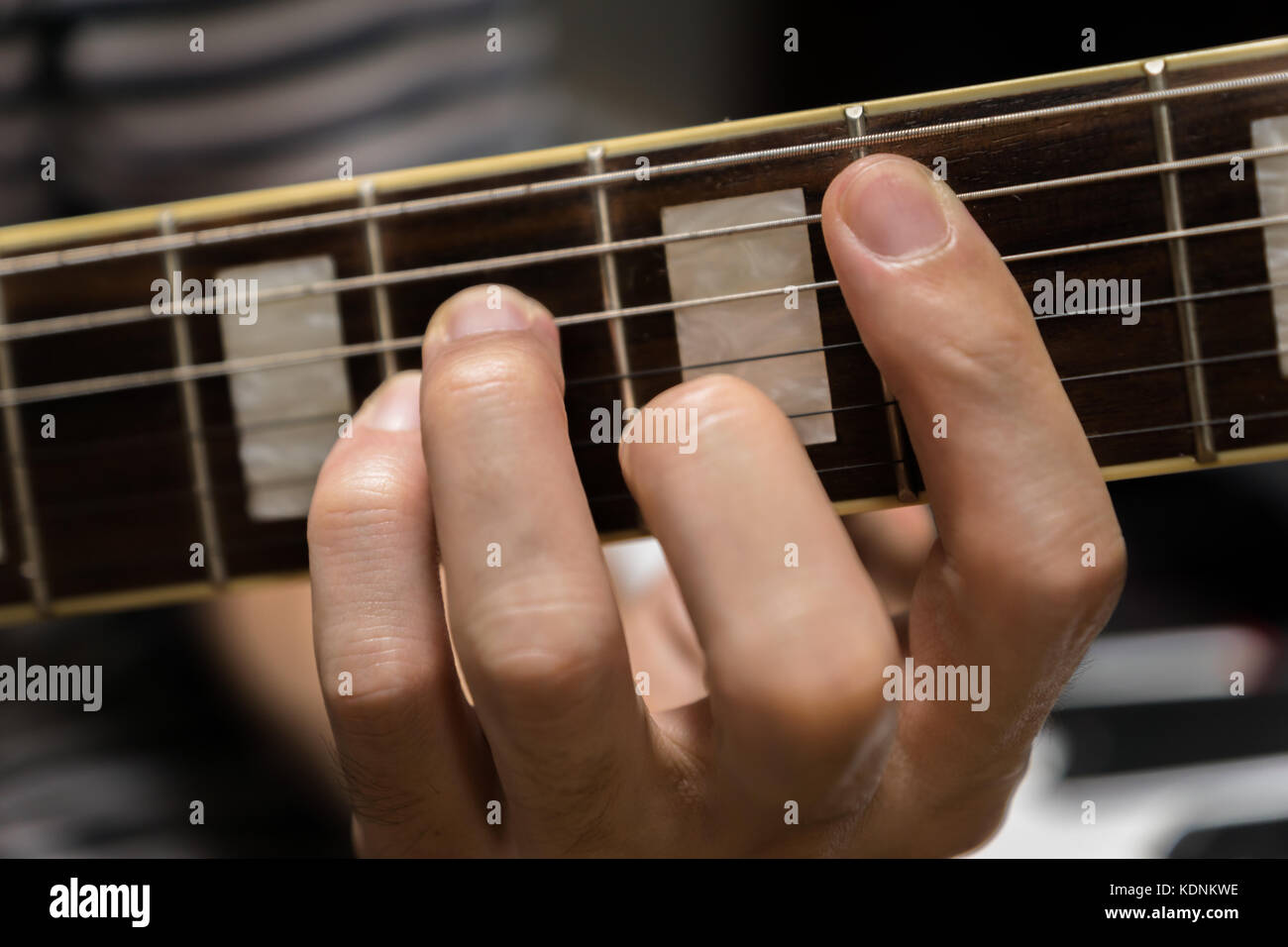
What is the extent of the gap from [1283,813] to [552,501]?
1045 millimetres

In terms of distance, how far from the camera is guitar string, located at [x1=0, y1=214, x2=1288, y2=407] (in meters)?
0.46

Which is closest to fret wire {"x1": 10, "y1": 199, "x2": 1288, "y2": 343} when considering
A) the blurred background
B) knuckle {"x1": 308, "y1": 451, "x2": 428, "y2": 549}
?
knuckle {"x1": 308, "y1": 451, "x2": 428, "y2": 549}

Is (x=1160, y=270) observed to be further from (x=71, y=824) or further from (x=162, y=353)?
(x=71, y=824)

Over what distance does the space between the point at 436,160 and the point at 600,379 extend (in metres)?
0.66

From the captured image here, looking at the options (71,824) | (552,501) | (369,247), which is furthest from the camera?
(71,824)

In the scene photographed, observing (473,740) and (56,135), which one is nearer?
(473,740)

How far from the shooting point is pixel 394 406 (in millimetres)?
474

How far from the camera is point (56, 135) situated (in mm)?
934

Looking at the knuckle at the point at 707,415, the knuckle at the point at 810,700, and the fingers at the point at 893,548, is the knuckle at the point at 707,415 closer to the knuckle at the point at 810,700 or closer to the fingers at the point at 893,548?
the knuckle at the point at 810,700

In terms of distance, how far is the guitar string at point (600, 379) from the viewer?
0.46m
